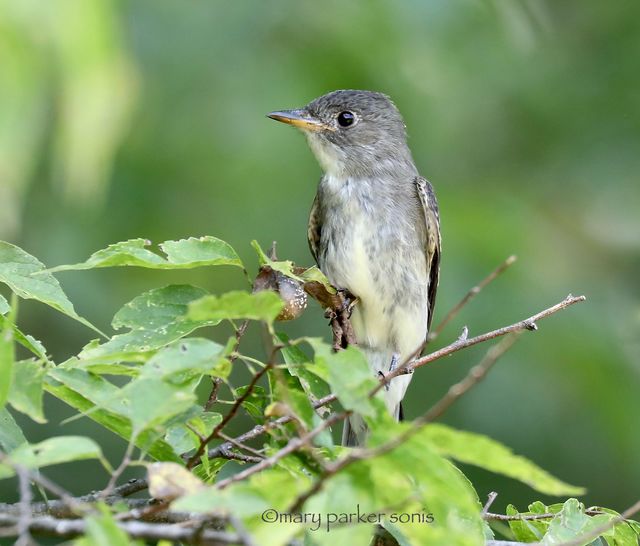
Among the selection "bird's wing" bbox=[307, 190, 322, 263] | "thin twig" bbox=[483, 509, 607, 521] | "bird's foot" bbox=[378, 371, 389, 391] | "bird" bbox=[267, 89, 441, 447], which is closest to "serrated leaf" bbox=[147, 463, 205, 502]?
"bird's foot" bbox=[378, 371, 389, 391]

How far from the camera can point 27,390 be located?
218 centimetres

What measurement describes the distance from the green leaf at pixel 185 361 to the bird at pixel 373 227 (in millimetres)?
2362

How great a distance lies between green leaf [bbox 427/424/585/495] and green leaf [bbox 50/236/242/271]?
34.5 inches

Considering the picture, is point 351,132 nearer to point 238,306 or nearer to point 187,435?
point 187,435

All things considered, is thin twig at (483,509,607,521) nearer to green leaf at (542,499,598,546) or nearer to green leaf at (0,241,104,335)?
green leaf at (542,499,598,546)

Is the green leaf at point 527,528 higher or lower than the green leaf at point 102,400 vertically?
lower

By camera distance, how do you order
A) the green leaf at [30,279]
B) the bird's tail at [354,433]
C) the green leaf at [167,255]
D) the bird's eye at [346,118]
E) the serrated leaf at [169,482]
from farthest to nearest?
the bird's eye at [346,118] < the bird's tail at [354,433] < the green leaf at [30,279] < the green leaf at [167,255] < the serrated leaf at [169,482]

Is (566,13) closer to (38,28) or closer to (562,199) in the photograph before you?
(562,199)

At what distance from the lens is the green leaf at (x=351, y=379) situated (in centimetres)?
194

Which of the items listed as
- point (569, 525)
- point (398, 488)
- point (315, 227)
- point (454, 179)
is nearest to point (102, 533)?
point (398, 488)

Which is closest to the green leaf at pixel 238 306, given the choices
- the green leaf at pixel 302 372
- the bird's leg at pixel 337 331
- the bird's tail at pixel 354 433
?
the green leaf at pixel 302 372

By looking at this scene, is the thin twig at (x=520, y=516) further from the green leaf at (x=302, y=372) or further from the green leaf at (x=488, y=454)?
the green leaf at (x=488, y=454)

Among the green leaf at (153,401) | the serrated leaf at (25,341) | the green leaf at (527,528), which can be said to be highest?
the serrated leaf at (25,341)

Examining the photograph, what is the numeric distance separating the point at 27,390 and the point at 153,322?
410mm
